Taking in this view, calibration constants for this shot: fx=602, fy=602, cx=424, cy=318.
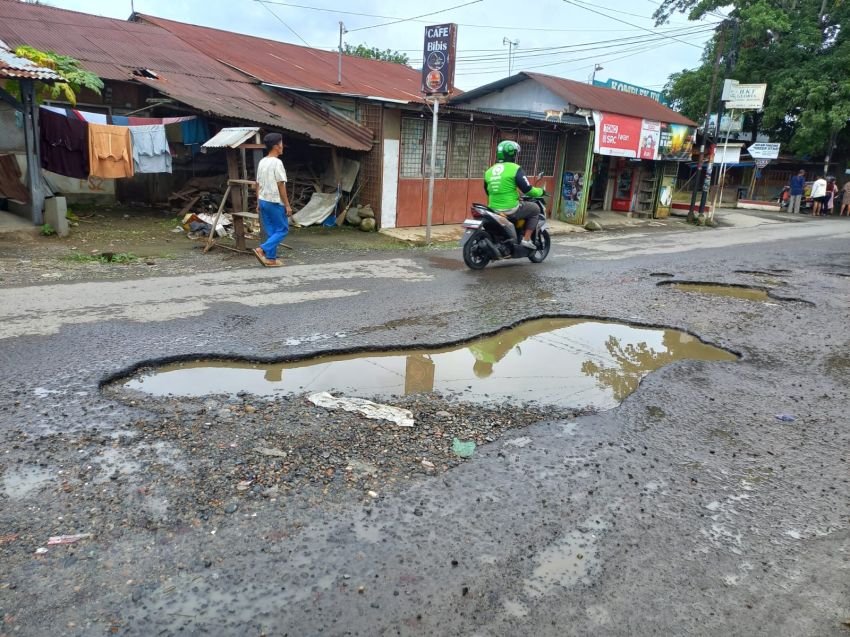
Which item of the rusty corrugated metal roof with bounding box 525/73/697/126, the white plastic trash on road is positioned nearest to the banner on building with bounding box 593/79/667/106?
the rusty corrugated metal roof with bounding box 525/73/697/126

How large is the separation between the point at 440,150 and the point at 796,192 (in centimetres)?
1849

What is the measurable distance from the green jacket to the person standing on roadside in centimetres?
2151

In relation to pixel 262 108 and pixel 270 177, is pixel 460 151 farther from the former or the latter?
pixel 270 177

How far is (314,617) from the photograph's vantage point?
211 centimetres

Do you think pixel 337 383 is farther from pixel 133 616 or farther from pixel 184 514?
pixel 133 616

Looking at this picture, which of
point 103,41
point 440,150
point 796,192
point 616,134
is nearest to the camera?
point 103,41

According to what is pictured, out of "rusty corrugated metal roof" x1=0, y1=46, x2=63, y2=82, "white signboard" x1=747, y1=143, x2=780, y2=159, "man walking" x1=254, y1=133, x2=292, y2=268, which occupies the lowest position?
"man walking" x1=254, y1=133, x2=292, y2=268

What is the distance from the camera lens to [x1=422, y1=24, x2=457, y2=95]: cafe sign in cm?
1037

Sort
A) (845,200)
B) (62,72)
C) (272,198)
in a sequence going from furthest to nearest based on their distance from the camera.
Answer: (845,200) < (62,72) < (272,198)

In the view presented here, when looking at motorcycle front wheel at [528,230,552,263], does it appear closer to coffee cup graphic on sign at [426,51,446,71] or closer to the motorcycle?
the motorcycle

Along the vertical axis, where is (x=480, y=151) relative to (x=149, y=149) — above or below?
above

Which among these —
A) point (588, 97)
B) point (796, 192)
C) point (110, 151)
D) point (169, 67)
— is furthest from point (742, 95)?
point (110, 151)

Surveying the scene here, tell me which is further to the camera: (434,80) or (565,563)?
(434,80)

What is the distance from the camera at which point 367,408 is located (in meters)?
3.84
